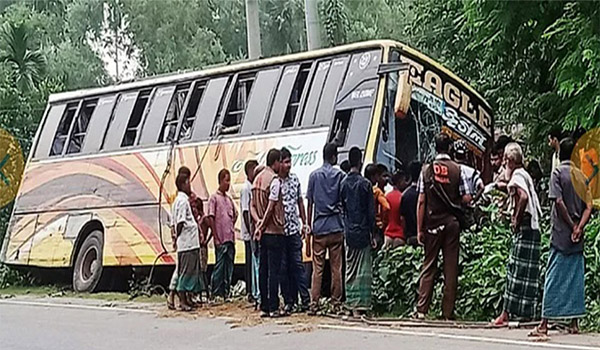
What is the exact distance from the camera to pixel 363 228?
36.1ft

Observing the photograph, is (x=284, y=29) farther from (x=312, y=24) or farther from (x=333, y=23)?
(x=312, y=24)

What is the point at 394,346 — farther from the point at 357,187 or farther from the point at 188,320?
the point at 188,320

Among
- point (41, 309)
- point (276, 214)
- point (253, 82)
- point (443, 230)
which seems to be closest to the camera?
point (443, 230)

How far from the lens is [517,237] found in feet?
32.0

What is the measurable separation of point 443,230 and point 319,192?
167cm

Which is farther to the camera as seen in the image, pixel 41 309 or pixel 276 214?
pixel 41 309

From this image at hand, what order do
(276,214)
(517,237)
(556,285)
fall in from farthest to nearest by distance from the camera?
(276,214)
(517,237)
(556,285)

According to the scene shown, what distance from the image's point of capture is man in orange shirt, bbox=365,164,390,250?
12.0m

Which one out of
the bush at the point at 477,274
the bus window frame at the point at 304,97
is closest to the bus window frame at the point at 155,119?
the bus window frame at the point at 304,97

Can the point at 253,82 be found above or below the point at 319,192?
above

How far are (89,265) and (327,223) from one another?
7059mm

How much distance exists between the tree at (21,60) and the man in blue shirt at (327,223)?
46.7 ft

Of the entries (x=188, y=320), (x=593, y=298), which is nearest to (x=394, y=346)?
(x=593, y=298)

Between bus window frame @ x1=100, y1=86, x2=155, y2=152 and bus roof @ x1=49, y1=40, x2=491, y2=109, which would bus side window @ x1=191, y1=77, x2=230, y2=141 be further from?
bus window frame @ x1=100, y1=86, x2=155, y2=152
